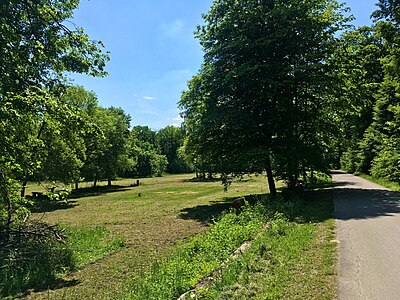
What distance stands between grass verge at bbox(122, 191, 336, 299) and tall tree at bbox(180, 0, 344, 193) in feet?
27.7

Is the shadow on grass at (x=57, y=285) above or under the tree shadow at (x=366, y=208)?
under

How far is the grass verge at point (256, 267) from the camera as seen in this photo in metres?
5.30

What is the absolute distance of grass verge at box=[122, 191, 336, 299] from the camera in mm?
5301

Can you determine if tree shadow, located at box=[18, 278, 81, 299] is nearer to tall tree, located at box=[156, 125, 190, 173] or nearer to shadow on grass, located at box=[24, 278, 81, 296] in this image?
Result: shadow on grass, located at box=[24, 278, 81, 296]

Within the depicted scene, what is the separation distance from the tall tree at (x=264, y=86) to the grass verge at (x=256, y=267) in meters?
8.43

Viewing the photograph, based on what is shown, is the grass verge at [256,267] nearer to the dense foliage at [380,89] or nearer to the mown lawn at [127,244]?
the mown lawn at [127,244]

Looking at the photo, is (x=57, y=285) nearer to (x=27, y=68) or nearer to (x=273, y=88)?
(x=27, y=68)

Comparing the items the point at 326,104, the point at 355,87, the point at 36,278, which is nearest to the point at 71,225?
the point at 36,278

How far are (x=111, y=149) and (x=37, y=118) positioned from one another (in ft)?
116

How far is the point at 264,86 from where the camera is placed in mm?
18328

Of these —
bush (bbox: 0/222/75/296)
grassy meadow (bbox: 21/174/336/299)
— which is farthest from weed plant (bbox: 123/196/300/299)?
bush (bbox: 0/222/75/296)

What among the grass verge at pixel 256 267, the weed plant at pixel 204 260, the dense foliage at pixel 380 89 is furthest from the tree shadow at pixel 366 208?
the dense foliage at pixel 380 89

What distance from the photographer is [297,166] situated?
714 inches

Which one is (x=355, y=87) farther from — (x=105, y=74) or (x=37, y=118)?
(x=37, y=118)
